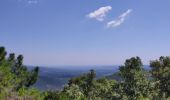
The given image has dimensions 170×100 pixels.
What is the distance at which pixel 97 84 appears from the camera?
8488 centimetres

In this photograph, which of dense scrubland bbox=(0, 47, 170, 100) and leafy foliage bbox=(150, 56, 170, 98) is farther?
leafy foliage bbox=(150, 56, 170, 98)

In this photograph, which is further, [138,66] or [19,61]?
[19,61]

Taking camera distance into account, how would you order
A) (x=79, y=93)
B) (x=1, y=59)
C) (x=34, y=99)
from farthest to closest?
(x=79, y=93) < (x=1, y=59) < (x=34, y=99)

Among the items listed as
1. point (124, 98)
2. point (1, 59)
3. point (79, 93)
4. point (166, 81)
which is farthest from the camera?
point (166, 81)

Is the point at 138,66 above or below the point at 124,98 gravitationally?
above

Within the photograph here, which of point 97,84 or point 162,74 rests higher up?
point 162,74

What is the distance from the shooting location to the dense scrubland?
54.7 m

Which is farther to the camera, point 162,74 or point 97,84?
point 97,84

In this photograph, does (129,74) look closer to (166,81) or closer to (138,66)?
(138,66)

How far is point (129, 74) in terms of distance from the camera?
64.5 m

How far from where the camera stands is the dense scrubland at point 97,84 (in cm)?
5467

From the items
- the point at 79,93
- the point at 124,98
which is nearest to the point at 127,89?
the point at 124,98

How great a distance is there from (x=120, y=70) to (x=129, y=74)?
8.43ft

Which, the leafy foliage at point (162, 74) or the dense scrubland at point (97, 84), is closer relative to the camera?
the dense scrubland at point (97, 84)
